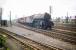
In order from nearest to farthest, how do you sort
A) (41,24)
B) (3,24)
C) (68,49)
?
(68,49) → (41,24) → (3,24)

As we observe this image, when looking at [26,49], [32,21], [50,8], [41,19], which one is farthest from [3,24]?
[50,8]

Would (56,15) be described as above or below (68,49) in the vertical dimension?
above

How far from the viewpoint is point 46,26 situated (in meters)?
22.8

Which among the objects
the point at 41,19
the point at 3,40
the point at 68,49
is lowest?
the point at 68,49

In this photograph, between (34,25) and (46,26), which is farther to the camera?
(34,25)

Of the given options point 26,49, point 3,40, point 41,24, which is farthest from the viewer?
point 41,24

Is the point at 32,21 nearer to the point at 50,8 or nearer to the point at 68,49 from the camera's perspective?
the point at 68,49

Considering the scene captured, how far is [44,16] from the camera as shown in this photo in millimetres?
22969

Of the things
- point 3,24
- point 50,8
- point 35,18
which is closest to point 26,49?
point 35,18

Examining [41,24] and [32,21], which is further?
[32,21]

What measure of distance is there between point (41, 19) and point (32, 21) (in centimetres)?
335

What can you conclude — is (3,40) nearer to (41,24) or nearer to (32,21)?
(41,24)

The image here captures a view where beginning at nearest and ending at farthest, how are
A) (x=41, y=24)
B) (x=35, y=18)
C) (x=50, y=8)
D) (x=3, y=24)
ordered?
(x=41, y=24) < (x=35, y=18) < (x=3, y=24) < (x=50, y=8)

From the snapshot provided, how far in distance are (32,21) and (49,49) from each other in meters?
16.8
